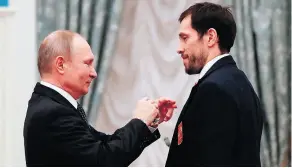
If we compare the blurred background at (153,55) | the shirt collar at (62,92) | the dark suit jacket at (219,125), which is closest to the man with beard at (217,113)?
the dark suit jacket at (219,125)

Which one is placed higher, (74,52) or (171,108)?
(74,52)

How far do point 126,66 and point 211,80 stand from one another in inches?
58.9

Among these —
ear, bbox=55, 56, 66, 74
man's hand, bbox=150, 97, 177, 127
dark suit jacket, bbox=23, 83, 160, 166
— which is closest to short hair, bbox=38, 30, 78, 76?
ear, bbox=55, 56, 66, 74

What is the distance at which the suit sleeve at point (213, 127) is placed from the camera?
195cm

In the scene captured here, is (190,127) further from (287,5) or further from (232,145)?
(287,5)

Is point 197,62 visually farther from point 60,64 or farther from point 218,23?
point 60,64

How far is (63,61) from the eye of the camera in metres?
2.06

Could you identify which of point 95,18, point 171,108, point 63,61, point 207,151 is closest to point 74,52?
point 63,61

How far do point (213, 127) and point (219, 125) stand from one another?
0.07 feet

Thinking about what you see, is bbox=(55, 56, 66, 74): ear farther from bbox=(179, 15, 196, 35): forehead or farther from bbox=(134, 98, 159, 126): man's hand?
bbox=(179, 15, 196, 35): forehead

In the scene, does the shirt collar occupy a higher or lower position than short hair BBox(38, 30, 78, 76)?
lower

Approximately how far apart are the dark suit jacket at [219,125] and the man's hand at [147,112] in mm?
106

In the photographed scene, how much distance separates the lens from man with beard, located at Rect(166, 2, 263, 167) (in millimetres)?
1956

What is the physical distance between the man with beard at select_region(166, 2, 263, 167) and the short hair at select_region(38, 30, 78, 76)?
494mm
